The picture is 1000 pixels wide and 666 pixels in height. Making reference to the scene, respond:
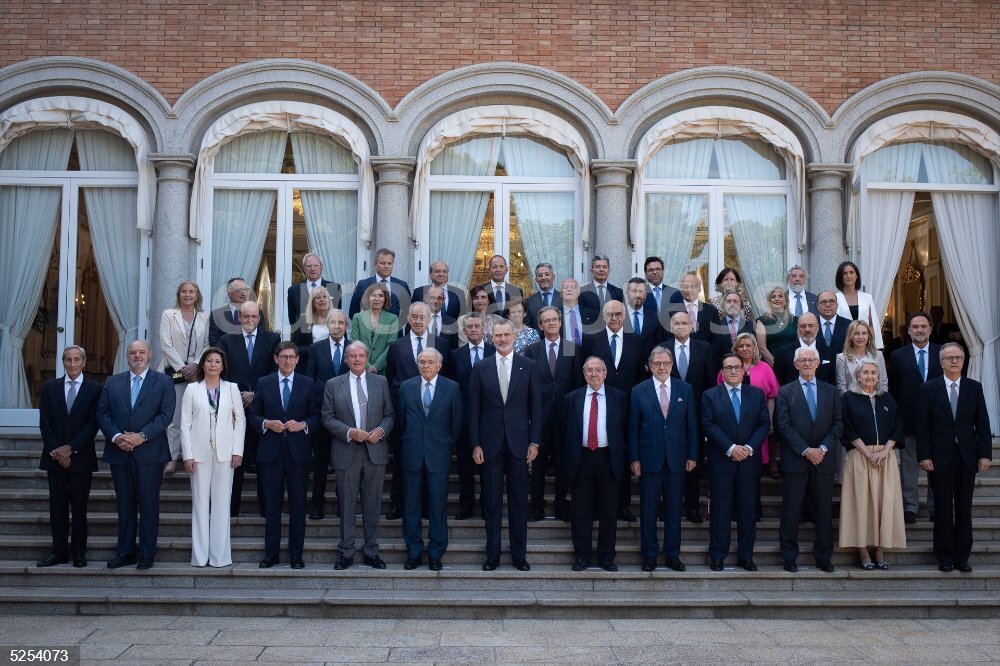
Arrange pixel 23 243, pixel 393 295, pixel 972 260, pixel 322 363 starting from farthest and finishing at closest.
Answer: pixel 972 260, pixel 23 243, pixel 393 295, pixel 322 363

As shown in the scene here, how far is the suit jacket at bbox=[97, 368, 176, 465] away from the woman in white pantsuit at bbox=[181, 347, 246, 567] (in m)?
0.21

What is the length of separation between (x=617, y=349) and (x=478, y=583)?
7.47ft

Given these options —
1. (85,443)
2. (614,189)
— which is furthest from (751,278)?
(85,443)

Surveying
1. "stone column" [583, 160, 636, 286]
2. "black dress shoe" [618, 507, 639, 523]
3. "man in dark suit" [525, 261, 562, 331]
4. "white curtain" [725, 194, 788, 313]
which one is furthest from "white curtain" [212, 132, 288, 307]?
"white curtain" [725, 194, 788, 313]

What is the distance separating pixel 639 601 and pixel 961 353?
3.26 m

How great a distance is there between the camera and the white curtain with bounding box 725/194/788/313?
430 inches

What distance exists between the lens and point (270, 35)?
1061cm

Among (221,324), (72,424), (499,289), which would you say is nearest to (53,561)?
(72,424)

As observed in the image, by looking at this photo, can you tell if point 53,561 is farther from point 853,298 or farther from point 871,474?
point 853,298

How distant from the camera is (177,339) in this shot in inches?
335

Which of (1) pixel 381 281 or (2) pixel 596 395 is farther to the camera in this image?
(1) pixel 381 281

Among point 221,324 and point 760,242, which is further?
point 760,242

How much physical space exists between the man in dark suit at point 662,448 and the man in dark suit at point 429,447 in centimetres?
142

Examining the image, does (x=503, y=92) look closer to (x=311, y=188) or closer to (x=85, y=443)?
(x=311, y=188)
